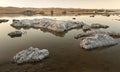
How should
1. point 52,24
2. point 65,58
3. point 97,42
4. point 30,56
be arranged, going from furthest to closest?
point 52,24 < point 97,42 < point 65,58 < point 30,56

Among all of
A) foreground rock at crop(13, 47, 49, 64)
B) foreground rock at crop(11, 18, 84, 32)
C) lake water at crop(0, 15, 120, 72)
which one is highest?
foreground rock at crop(11, 18, 84, 32)

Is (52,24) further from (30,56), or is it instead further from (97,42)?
(30,56)

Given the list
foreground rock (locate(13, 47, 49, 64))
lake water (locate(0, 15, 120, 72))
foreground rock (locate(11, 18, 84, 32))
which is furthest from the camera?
foreground rock (locate(11, 18, 84, 32))

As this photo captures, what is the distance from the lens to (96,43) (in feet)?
82.3

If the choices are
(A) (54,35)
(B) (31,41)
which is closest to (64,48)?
(B) (31,41)

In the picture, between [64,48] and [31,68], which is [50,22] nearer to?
[64,48]

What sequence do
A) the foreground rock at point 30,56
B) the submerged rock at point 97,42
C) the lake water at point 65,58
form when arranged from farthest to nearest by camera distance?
the submerged rock at point 97,42 < the foreground rock at point 30,56 < the lake water at point 65,58

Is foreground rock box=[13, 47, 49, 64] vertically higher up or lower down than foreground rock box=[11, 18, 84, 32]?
lower down

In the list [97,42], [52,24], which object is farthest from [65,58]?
[52,24]

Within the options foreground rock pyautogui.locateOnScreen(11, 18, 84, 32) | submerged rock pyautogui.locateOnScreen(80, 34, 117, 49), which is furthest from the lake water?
foreground rock pyautogui.locateOnScreen(11, 18, 84, 32)

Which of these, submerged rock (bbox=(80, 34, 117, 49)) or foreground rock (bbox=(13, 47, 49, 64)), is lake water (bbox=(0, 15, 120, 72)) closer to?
foreground rock (bbox=(13, 47, 49, 64))

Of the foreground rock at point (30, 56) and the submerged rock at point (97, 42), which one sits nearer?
the foreground rock at point (30, 56)

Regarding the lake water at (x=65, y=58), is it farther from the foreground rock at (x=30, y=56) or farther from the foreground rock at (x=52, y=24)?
the foreground rock at (x=52, y=24)

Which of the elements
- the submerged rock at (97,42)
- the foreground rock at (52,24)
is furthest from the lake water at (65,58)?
the foreground rock at (52,24)
